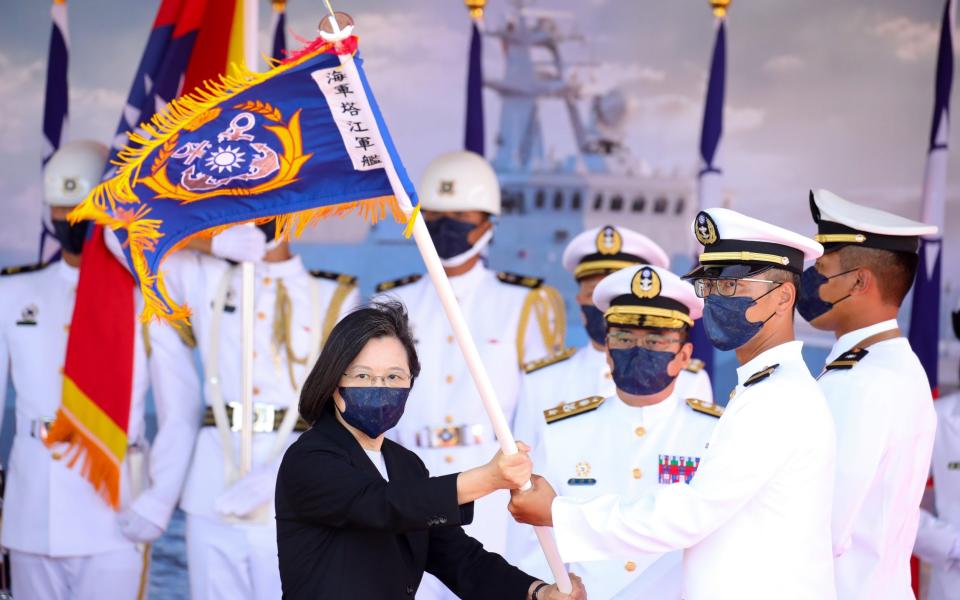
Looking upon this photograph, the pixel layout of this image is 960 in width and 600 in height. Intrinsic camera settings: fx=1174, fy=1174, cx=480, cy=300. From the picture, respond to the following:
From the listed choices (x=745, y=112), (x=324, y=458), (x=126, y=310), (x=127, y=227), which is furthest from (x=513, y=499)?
(x=745, y=112)

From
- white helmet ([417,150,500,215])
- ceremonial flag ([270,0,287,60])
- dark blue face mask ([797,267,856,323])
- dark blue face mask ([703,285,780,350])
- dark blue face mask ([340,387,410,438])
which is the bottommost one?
dark blue face mask ([340,387,410,438])

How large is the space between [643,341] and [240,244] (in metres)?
1.65

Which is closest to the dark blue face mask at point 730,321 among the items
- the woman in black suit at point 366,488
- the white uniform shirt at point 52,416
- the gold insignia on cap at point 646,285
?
the woman in black suit at point 366,488

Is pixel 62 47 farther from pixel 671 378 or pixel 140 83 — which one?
pixel 671 378

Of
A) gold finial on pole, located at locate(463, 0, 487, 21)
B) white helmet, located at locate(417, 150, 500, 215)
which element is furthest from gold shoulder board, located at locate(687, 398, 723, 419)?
gold finial on pole, located at locate(463, 0, 487, 21)

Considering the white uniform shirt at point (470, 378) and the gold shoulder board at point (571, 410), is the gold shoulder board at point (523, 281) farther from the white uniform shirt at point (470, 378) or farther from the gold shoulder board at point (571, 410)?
the gold shoulder board at point (571, 410)

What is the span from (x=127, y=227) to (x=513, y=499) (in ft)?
4.24

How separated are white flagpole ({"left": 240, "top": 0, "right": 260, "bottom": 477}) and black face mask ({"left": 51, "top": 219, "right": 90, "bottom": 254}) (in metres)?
0.96

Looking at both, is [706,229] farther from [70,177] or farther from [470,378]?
[70,177]

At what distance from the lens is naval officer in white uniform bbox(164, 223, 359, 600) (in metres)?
4.61

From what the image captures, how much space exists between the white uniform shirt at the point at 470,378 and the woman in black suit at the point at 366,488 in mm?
2012

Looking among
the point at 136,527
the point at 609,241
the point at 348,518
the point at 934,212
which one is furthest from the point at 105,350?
the point at 934,212

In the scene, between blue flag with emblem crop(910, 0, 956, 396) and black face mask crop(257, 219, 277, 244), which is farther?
blue flag with emblem crop(910, 0, 956, 396)

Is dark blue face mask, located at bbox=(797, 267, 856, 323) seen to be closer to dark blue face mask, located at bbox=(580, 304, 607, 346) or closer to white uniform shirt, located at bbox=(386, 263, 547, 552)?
dark blue face mask, located at bbox=(580, 304, 607, 346)
